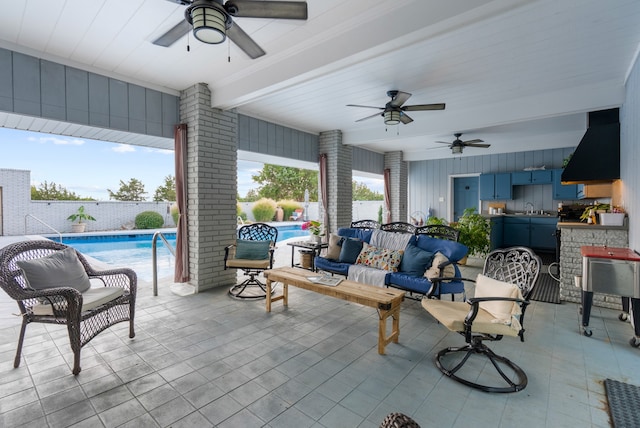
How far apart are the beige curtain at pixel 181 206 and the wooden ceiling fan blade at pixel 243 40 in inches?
92.2

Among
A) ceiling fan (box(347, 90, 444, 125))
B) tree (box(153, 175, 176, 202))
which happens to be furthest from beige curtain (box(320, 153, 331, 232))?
tree (box(153, 175, 176, 202))

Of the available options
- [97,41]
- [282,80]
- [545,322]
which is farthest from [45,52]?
[545,322]

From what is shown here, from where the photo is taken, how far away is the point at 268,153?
571cm

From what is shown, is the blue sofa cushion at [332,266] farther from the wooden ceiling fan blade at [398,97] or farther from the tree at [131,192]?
the tree at [131,192]

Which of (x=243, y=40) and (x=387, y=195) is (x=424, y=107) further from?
(x=387, y=195)

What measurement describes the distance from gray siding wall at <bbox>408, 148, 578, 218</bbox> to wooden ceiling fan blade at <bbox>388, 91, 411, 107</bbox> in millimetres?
6027

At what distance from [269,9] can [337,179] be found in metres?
4.66

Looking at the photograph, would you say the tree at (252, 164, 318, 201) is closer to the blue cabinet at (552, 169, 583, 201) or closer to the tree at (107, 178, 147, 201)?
the tree at (107, 178, 147, 201)

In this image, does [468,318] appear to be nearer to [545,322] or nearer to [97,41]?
[545,322]

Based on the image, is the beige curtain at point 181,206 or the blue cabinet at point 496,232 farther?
the blue cabinet at point 496,232

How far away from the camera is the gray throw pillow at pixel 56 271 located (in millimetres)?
2338

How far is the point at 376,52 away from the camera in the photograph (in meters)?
2.64

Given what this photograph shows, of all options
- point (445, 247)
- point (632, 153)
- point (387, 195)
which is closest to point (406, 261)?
point (445, 247)

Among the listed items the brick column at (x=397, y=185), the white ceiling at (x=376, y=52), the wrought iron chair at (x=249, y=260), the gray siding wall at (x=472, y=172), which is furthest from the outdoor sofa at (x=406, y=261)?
the gray siding wall at (x=472, y=172)
